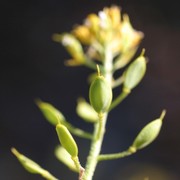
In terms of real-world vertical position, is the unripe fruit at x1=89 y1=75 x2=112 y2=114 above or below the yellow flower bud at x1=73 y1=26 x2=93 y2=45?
below

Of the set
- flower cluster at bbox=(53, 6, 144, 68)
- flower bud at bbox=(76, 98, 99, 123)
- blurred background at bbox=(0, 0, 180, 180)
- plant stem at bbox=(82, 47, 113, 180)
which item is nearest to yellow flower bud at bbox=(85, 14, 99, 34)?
flower cluster at bbox=(53, 6, 144, 68)

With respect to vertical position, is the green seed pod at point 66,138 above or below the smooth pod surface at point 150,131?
below

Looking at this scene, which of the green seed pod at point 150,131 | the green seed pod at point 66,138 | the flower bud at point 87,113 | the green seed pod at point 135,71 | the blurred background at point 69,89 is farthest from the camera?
the blurred background at point 69,89

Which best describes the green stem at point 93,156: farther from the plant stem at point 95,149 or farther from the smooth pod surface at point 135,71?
the smooth pod surface at point 135,71

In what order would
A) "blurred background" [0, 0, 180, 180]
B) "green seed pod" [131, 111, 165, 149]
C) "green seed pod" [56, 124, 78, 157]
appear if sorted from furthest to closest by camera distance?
"blurred background" [0, 0, 180, 180], "green seed pod" [131, 111, 165, 149], "green seed pod" [56, 124, 78, 157]

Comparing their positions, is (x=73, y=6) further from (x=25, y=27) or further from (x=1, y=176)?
(x=1, y=176)

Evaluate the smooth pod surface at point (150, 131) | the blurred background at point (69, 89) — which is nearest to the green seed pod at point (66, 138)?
the smooth pod surface at point (150, 131)

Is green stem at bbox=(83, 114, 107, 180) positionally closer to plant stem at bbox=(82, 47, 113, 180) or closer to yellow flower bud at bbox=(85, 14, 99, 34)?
plant stem at bbox=(82, 47, 113, 180)
